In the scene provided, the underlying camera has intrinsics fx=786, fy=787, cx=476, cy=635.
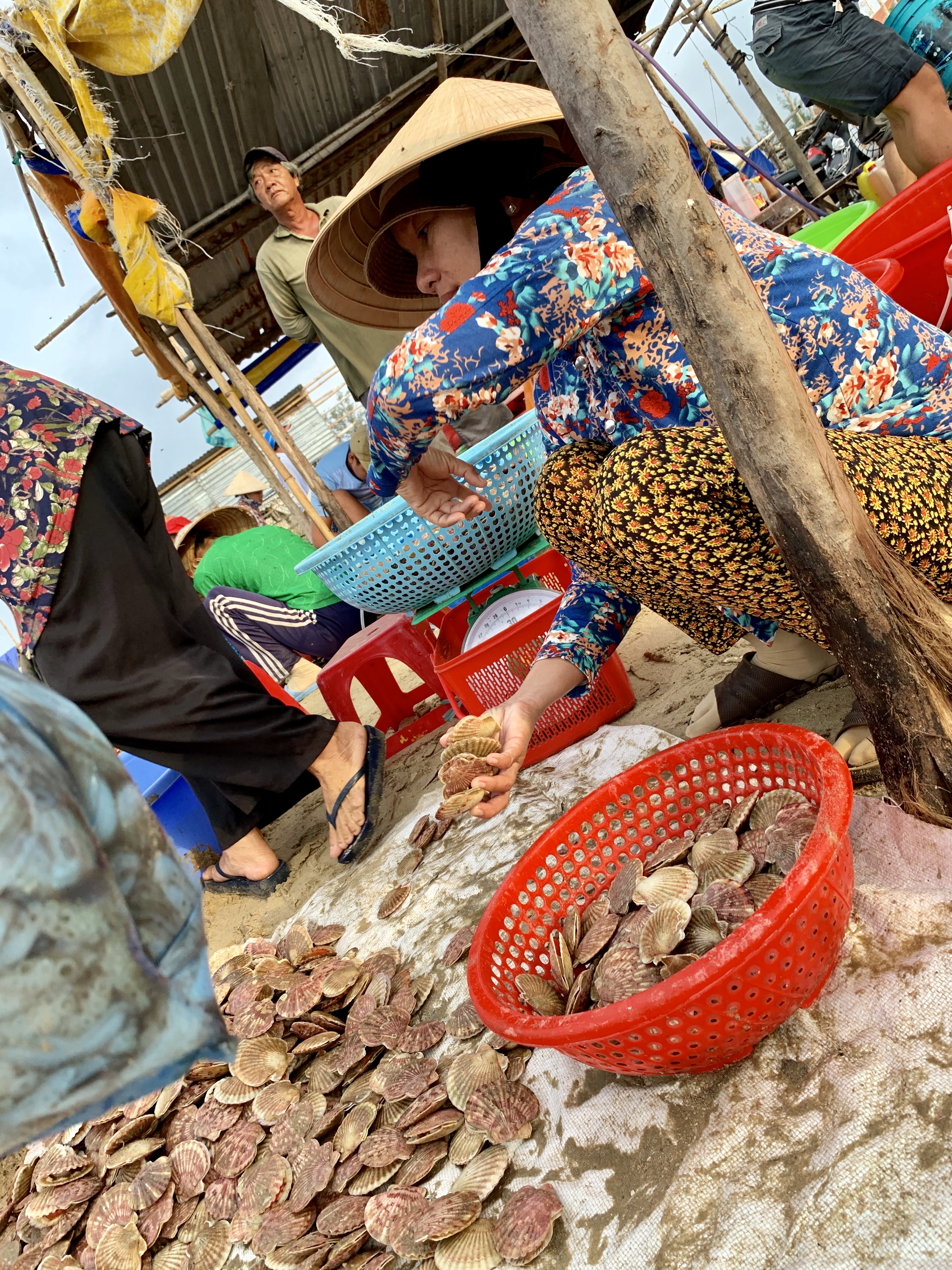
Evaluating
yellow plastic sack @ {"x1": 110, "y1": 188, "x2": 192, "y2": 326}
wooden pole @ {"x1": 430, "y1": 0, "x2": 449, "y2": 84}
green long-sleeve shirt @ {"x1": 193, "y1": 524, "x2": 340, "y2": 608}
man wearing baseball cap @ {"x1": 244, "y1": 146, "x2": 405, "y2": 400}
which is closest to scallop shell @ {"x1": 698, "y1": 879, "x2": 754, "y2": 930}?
green long-sleeve shirt @ {"x1": 193, "y1": 524, "x2": 340, "y2": 608}

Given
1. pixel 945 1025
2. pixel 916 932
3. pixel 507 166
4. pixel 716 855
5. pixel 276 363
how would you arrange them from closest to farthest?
pixel 945 1025 < pixel 916 932 < pixel 716 855 < pixel 507 166 < pixel 276 363

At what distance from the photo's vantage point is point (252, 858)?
2.29 m

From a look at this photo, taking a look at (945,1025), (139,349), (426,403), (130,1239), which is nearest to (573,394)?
(426,403)

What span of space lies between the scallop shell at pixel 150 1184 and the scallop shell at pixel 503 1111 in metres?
0.68

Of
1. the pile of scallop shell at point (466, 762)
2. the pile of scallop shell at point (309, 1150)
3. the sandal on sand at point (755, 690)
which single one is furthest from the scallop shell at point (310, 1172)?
the sandal on sand at point (755, 690)

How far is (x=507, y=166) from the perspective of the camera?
136 cm

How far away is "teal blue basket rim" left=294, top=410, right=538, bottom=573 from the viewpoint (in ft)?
6.71

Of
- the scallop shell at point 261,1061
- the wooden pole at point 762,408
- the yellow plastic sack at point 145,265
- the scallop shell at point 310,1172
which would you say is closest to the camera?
the wooden pole at point 762,408

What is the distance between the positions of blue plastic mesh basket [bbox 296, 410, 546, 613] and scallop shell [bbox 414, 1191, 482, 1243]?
55.5 inches

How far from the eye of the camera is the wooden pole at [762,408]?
0.90 metres

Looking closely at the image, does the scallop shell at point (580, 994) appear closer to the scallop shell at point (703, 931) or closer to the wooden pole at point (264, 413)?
the scallop shell at point (703, 931)

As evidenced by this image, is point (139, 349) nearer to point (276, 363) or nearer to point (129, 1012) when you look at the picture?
point (276, 363)

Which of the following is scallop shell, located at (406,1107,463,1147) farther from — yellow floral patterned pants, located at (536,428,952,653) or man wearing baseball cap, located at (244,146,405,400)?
man wearing baseball cap, located at (244,146,405,400)

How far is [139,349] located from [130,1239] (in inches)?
155
